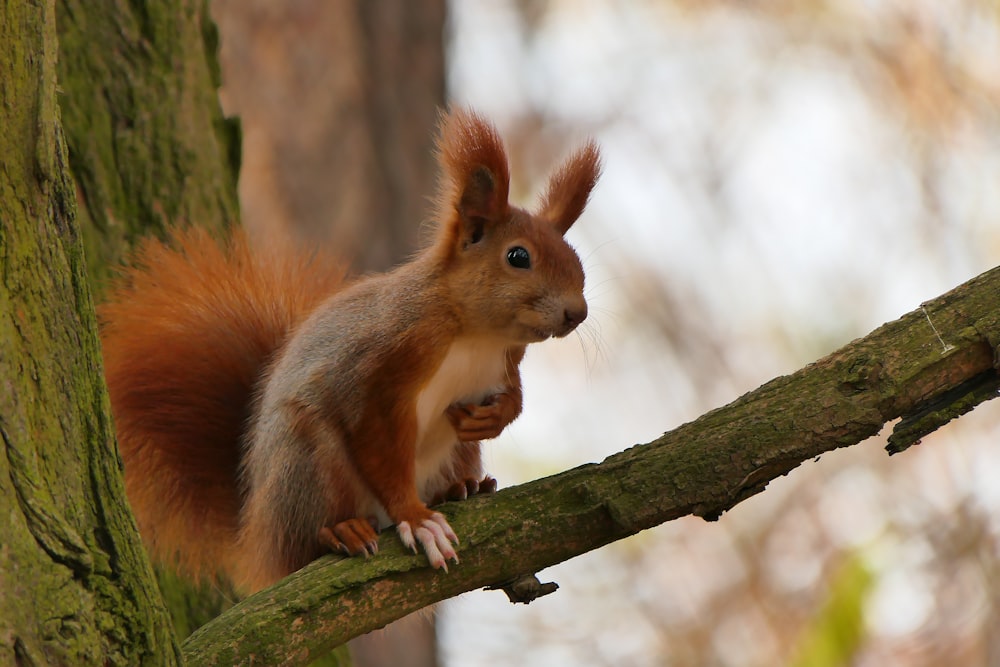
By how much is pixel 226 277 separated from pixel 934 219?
2.88 meters

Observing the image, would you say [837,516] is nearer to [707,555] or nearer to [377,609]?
[707,555]

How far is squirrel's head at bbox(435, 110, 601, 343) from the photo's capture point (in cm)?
209

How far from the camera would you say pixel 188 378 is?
2.31 m

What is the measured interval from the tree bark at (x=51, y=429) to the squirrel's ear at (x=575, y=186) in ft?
3.83

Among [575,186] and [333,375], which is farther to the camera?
[575,186]

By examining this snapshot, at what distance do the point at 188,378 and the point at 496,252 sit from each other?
69 cm

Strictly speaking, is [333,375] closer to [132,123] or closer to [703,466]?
[703,466]

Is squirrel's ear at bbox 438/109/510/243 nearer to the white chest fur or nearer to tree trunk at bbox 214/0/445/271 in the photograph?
the white chest fur

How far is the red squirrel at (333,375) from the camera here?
80.6 inches

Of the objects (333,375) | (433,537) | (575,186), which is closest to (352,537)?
(433,537)

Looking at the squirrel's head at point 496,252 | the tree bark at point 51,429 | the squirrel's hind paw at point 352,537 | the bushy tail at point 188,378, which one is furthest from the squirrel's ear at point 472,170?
the tree bark at point 51,429

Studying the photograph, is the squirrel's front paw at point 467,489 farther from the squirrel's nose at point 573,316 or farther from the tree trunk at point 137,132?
the tree trunk at point 137,132

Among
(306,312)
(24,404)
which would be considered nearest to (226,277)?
(306,312)

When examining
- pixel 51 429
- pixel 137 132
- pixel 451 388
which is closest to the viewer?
pixel 51 429
